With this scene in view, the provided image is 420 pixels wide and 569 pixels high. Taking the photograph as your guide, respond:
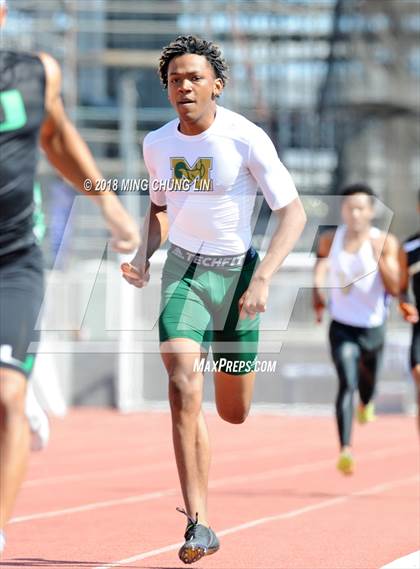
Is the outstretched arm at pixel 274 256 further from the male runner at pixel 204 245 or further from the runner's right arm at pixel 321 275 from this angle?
the runner's right arm at pixel 321 275

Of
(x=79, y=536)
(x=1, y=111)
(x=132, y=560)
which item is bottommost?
(x=79, y=536)

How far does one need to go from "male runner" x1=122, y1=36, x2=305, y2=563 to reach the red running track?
68 cm

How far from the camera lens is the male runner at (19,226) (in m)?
5.01

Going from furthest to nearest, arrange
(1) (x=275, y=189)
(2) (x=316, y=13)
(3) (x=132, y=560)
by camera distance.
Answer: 1. (2) (x=316, y=13)
2. (3) (x=132, y=560)
3. (1) (x=275, y=189)

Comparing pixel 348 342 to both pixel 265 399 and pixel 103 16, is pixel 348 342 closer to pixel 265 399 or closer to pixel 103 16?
pixel 265 399

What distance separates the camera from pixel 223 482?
37.6 feet

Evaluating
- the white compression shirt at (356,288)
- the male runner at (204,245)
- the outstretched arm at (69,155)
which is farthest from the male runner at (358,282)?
the outstretched arm at (69,155)

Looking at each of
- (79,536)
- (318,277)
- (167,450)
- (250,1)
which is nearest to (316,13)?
(250,1)

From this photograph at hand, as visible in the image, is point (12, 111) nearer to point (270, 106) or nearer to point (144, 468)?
point (144, 468)

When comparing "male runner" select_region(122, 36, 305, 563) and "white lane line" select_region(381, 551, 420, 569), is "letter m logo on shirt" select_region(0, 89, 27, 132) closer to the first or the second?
"male runner" select_region(122, 36, 305, 563)

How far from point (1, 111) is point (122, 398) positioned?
16.0 metres

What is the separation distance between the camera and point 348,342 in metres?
11.3

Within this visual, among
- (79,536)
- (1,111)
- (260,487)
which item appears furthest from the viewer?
(260,487)

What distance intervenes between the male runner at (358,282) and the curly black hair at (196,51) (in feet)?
16.6
